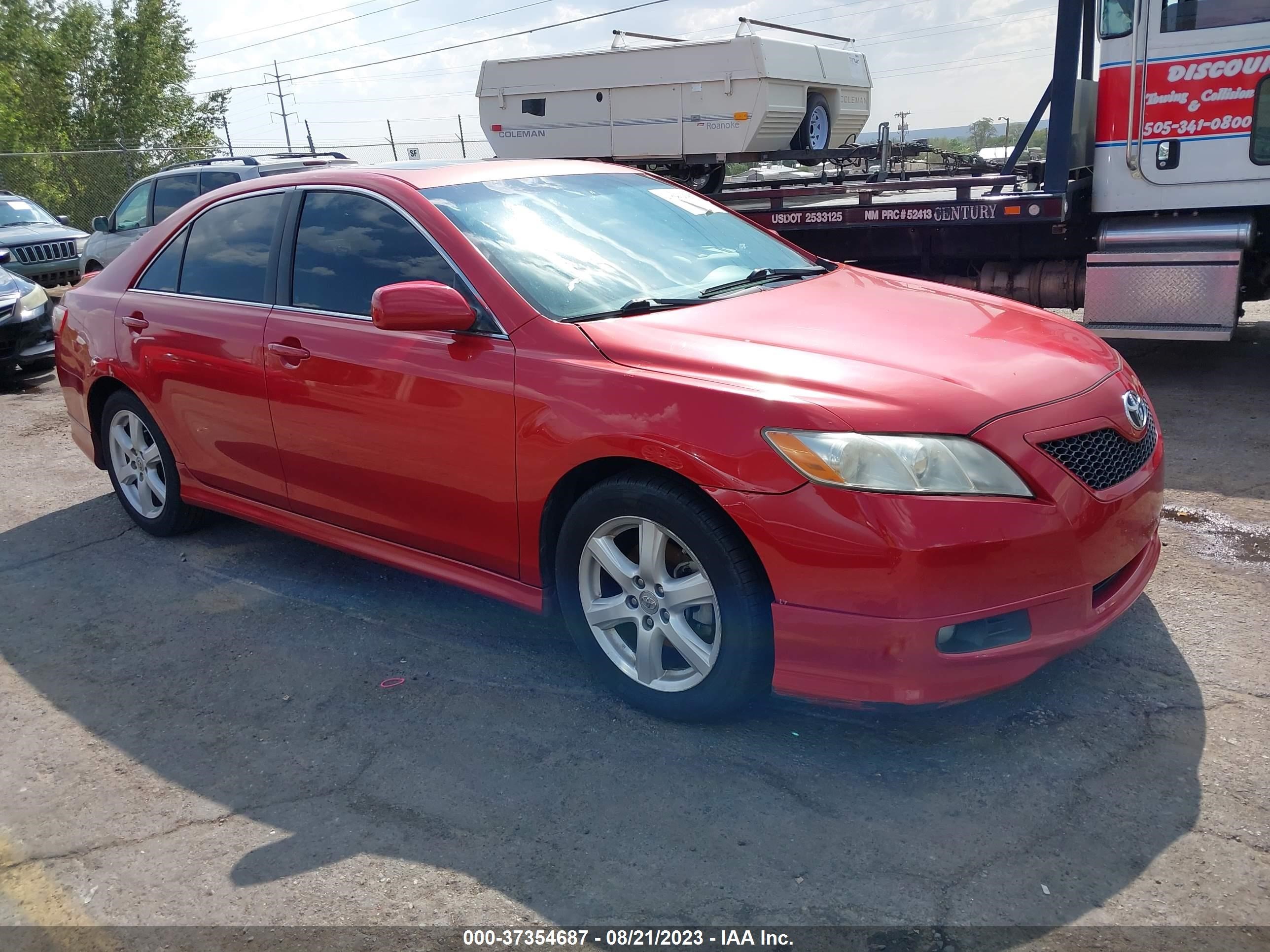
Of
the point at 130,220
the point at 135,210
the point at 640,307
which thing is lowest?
the point at 640,307

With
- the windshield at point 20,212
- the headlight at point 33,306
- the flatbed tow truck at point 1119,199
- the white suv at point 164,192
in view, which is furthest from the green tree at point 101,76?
the flatbed tow truck at point 1119,199

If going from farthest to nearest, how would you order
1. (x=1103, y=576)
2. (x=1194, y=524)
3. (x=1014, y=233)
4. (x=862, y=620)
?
(x=1014, y=233) → (x=1194, y=524) → (x=1103, y=576) → (x=862, y=620)

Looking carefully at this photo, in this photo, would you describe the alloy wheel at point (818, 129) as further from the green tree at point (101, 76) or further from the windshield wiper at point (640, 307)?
the green tree at point (101, 76)

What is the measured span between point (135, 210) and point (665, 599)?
11.6 meters

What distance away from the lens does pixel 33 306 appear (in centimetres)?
990

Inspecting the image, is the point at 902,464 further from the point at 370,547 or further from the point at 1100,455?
the point at 370,547

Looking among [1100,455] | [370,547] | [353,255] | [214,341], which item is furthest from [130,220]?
[1100,455]

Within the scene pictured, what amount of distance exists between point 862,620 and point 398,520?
1836 mm

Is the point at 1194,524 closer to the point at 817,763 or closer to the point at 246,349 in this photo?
the point at 817,763

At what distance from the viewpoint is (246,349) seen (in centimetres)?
427

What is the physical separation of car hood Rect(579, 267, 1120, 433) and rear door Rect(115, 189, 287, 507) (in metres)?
1.70

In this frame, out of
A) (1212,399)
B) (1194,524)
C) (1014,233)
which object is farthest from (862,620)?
(1014,233)

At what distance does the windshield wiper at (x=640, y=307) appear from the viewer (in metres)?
3.43

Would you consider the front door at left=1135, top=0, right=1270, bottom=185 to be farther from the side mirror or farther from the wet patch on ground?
the side mirror
